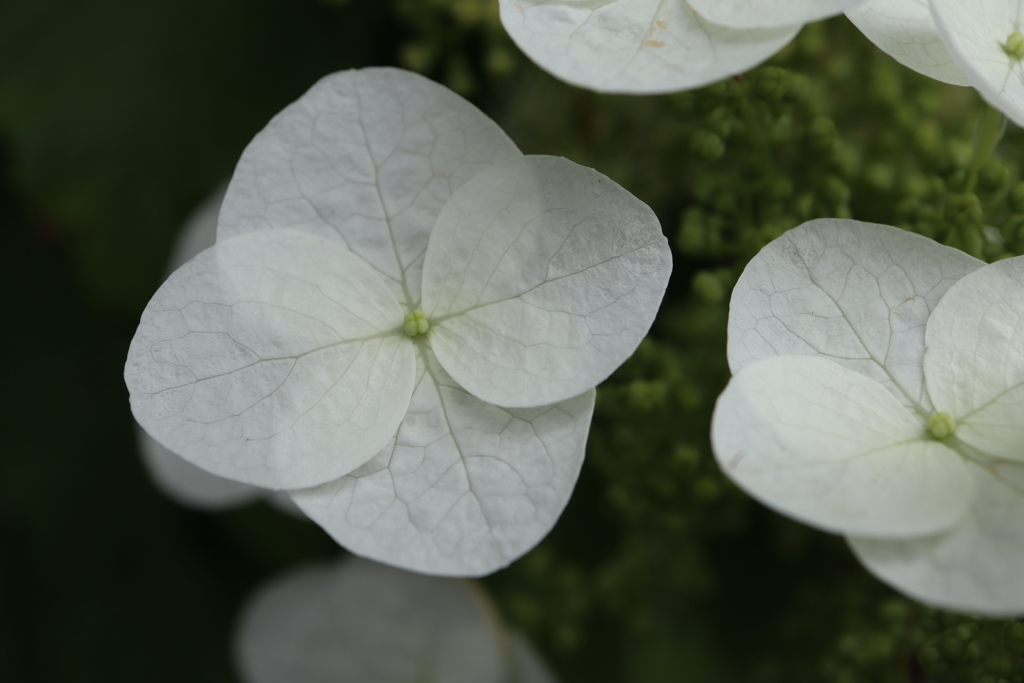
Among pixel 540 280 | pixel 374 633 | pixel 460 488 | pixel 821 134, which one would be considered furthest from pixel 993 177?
pixel 374 633

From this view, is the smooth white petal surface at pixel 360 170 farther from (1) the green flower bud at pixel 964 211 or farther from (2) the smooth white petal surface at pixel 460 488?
(1) the green flower bud at pixel 964 211

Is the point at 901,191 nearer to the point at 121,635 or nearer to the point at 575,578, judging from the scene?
the point at 575,578

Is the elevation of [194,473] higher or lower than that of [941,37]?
lower

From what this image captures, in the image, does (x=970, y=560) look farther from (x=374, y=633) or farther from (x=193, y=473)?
(x=193, y=473)

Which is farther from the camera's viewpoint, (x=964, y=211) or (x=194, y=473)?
(x=194, y=473)

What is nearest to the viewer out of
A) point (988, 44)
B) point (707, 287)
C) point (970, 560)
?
point (970, 560)

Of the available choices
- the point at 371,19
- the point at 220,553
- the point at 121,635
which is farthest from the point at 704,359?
the point at 121,635

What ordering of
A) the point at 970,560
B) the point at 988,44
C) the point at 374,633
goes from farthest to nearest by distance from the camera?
the point at 374,633 → the point at 988,44 → the point at 970,560

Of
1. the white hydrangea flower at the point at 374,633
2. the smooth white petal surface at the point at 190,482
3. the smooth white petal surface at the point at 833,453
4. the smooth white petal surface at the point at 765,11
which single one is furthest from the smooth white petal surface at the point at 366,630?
the smooth white petal surface at the point at 765,11
